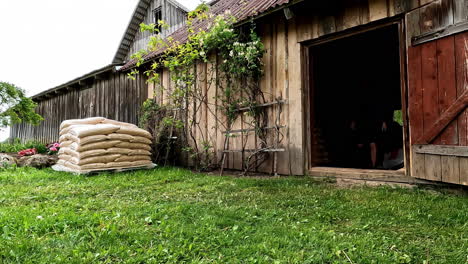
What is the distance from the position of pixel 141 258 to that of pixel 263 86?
4215 millimetres

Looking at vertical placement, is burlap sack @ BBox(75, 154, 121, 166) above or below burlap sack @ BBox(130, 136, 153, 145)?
below

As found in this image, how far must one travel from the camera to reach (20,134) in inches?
638

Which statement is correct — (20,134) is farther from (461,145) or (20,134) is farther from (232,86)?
(461,145)

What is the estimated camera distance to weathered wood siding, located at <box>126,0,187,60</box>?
14.2 meters

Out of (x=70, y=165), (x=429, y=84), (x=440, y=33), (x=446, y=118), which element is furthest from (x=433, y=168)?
(x=70, y=165)

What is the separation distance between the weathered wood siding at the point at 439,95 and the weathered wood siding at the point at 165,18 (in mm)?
11667

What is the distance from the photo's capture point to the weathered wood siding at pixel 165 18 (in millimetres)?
14172

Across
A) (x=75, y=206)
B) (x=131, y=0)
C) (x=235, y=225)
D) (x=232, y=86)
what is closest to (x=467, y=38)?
(x=235, y=225)

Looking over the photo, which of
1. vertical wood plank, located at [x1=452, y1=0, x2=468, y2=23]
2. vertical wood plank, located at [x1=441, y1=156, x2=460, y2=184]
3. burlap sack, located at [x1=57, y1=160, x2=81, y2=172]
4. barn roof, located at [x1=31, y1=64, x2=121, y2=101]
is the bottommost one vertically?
burlap sack, located at [x1=57, y1=160, x2=81, y2=172]

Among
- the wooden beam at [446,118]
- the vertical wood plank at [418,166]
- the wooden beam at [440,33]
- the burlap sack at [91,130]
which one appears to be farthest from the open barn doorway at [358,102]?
the burlap sack at [91,130]

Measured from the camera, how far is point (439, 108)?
3.33m

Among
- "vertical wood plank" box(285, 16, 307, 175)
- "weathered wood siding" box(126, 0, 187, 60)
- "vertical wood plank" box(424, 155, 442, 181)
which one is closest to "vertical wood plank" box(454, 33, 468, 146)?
"vertical wood plank" box(424, 155, 442, 181)

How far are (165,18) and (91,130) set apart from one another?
11.3 metres

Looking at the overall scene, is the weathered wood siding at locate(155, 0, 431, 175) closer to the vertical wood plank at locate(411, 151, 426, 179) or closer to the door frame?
the door frame
